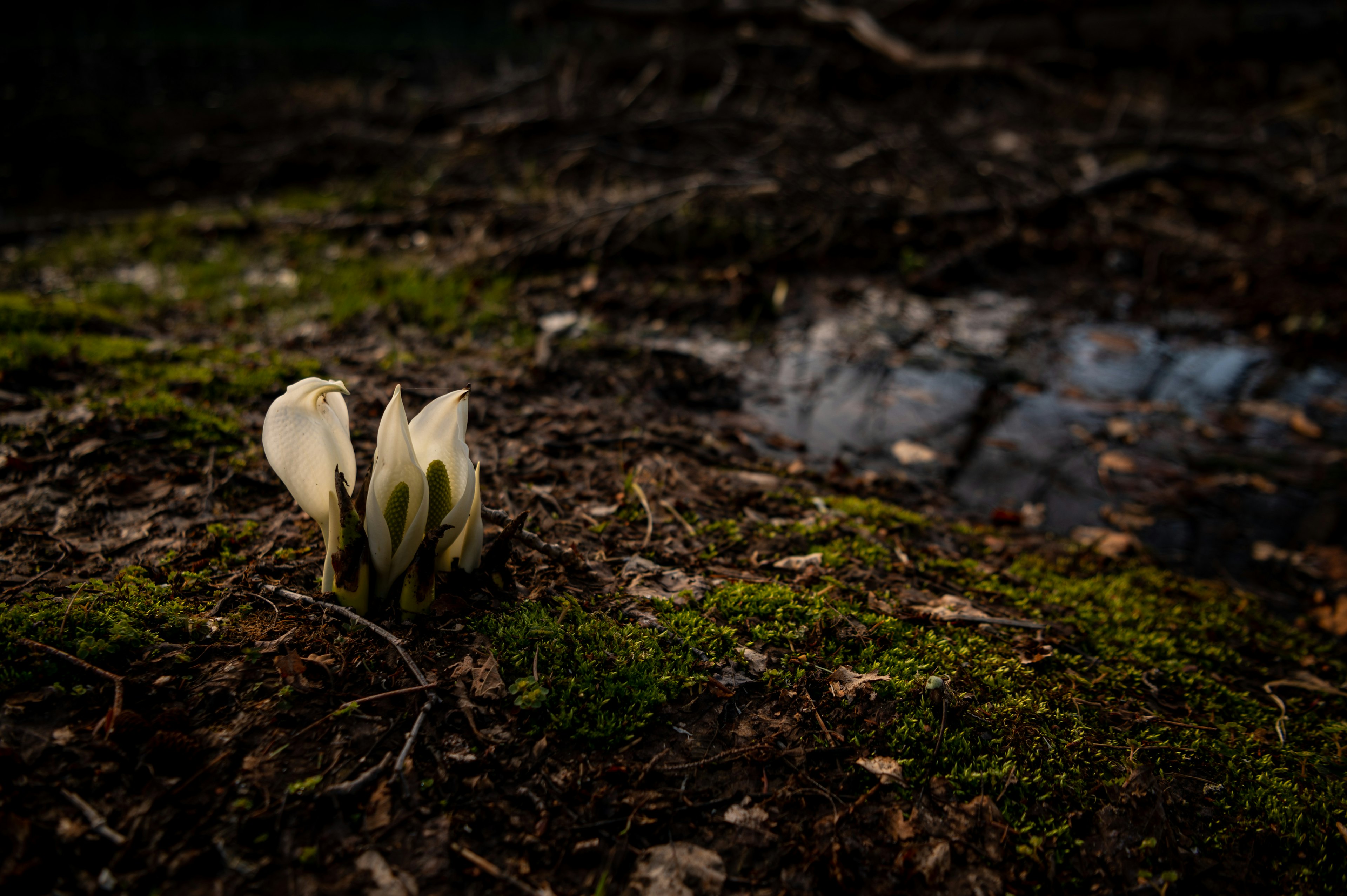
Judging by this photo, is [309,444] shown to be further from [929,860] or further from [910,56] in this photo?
[910,56]

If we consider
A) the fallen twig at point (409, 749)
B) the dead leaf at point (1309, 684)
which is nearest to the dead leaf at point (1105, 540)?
the dead leaf at point (1309, 684)

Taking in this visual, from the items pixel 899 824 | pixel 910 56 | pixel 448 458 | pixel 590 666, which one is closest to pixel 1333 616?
pixel 899 824

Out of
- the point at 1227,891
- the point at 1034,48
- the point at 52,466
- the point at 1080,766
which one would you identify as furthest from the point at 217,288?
the point at 1034,48

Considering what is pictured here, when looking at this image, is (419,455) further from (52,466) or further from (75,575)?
(52,466)

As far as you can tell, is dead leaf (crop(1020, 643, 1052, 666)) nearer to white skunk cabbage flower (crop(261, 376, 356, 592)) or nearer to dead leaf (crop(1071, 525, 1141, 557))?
dead leaf (crop(1071, 525, 1141, 557))

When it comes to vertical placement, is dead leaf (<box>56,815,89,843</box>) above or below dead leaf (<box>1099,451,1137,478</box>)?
above

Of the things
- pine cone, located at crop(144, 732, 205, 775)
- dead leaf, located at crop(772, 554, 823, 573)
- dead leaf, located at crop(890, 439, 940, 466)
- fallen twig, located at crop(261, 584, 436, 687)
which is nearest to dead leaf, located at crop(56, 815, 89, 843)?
pine cone, located at crop(144, 732, 205, 775)
